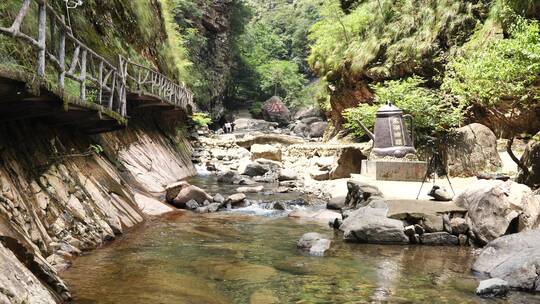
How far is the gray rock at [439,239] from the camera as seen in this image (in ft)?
26.9

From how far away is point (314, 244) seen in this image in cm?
755

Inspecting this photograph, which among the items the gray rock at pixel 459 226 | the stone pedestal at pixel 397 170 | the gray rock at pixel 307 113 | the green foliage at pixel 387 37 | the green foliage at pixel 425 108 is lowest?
the gray rock at pixel 459 226

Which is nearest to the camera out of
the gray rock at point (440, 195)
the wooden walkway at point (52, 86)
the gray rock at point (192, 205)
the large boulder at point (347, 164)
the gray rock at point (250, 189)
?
the wooden walkway at point (52, 86)

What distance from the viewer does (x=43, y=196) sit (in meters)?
6.45

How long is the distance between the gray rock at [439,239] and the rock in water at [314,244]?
1.76 m

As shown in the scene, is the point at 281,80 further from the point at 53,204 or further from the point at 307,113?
the point at 53,204

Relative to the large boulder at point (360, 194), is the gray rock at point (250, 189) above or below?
below

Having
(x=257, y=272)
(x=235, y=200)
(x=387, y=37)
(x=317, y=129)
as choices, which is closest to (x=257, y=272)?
(x=257, y=272)

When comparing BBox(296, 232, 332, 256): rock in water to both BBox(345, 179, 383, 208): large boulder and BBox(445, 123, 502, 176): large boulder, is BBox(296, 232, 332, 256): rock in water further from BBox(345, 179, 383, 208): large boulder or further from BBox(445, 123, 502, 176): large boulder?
BBox(445, 123, 502, 176): large boulder

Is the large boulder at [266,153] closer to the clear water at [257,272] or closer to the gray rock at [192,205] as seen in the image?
the gray rock at [192,205]

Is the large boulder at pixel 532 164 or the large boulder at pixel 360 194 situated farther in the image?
the large boulder at pixel 360 194

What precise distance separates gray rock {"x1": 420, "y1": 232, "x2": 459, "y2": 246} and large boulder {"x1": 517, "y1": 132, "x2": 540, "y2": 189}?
2926mm

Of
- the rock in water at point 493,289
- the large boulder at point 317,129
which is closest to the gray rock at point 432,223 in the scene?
the rock in water at point 493,289

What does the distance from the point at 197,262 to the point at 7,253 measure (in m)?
2.89
